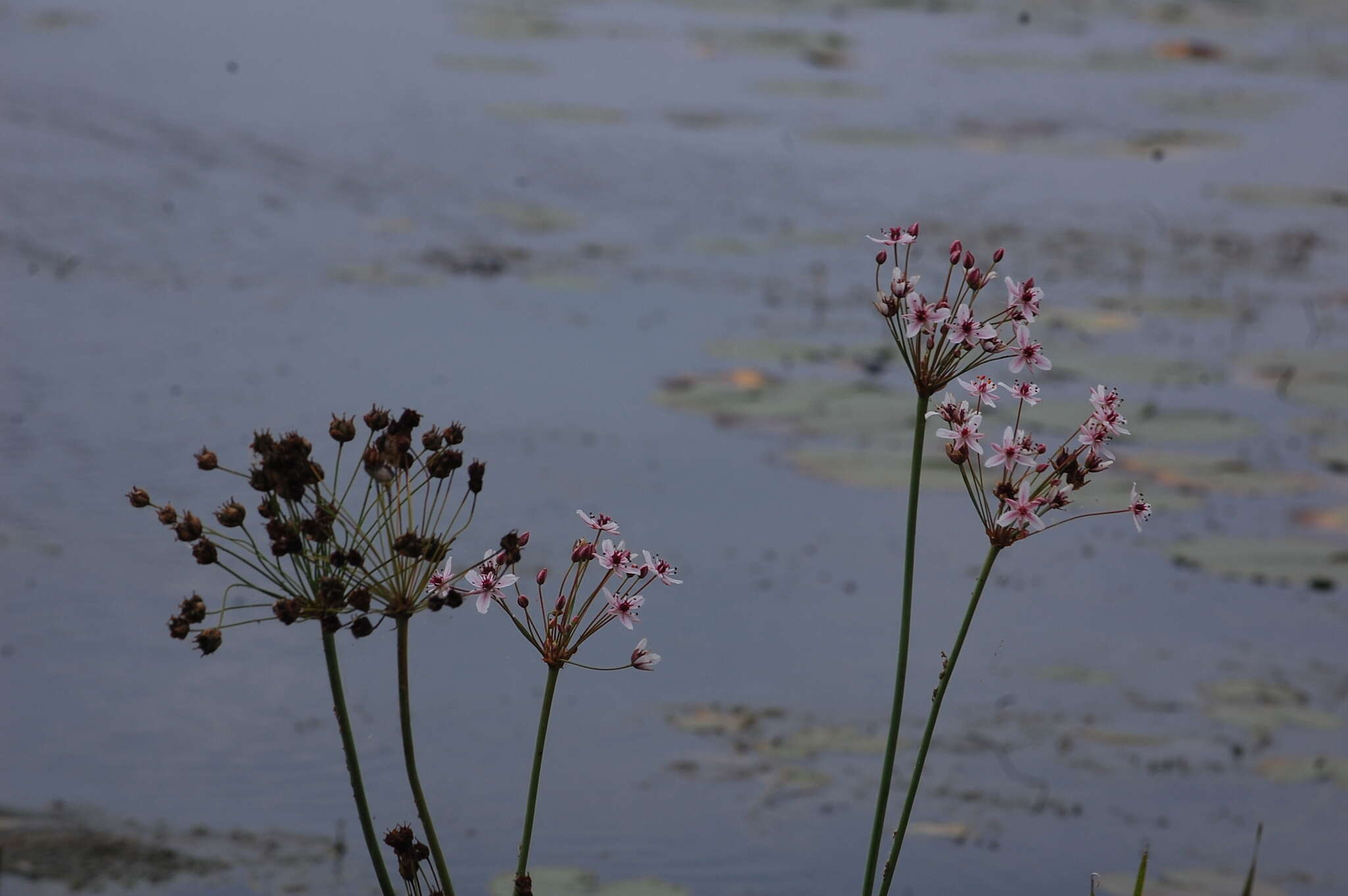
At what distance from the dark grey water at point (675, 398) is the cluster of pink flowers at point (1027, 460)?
2048mm

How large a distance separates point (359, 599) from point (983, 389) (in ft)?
1.84

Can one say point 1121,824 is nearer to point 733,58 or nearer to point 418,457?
point 418,457

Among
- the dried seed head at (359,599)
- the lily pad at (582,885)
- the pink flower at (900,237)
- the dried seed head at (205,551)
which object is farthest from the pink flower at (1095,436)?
the lily pad at (582,885)

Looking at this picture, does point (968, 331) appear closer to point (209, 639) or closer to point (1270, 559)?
point (209, 639)

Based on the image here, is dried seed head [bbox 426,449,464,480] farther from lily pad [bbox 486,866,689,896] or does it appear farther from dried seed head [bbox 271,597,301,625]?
lily pad [bbox 486,866,689,896]

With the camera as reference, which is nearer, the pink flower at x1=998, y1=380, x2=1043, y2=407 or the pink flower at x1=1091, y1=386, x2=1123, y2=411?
the pink flower at x1=1091, y1=386, x2=1123, y2=411

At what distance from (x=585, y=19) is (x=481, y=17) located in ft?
2.85

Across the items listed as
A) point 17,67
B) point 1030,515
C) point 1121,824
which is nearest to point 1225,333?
point 1121,824

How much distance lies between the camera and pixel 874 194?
8742 mm

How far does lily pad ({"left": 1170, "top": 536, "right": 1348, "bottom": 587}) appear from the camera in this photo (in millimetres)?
4719

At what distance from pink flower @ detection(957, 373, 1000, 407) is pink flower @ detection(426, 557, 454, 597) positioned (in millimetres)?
455

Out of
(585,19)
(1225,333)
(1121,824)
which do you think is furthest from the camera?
(585,19)

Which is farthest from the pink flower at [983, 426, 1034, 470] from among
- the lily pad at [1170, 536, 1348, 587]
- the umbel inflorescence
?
the lily pad at [1170, 536, 1348, 587]

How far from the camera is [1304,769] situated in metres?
3.70
